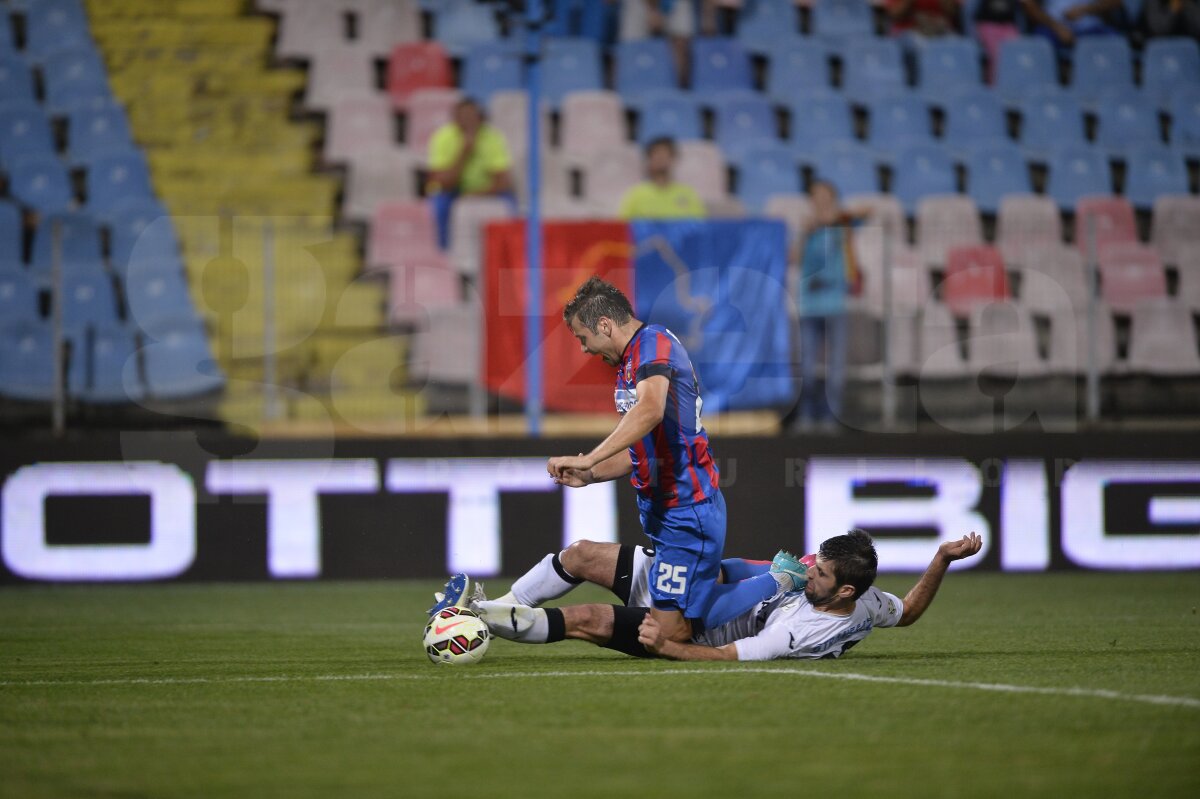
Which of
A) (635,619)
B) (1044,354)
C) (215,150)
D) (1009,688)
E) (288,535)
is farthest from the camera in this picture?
(215,150)

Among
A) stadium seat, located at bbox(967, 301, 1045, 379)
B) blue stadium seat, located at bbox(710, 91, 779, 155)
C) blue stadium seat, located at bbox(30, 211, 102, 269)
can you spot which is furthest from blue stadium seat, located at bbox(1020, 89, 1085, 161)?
blue stadium seat, located at bbox(30, 211, 102, 269)

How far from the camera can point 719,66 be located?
65.3 feet

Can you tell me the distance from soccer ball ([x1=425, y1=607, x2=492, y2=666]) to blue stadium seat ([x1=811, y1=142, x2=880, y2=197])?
1166 centimetres

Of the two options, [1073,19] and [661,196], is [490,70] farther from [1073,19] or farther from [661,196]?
[1073,19]

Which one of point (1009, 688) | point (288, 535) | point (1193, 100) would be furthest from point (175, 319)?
point (1193, 100)

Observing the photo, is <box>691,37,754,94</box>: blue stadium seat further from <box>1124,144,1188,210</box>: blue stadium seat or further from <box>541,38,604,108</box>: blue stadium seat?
<box>1124,144,1188,210</box>: blue stadium seat

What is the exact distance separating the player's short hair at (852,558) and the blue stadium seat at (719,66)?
12.8 meters

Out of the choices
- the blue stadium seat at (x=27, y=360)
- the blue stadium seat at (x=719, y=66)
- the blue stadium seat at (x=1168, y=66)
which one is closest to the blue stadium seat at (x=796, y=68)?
the blue stadium seat at (x=719, y=66)

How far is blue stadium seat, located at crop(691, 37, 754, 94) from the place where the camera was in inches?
781

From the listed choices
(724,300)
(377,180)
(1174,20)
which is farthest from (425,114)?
(1174,20)

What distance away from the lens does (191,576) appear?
1390cm

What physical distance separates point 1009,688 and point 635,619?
195 centimetres

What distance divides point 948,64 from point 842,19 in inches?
56.9

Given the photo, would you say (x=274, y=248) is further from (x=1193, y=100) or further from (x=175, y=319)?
(x=1193, y=100)
